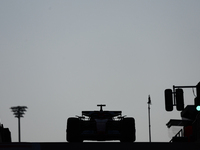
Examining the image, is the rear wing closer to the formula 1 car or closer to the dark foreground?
the formula 1 car

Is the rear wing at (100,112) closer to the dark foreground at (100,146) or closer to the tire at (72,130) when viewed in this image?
the tire at (72,130)

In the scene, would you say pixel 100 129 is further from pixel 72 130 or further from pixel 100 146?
pixel 100 146

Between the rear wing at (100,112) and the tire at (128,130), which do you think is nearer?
the tire at (128,130)

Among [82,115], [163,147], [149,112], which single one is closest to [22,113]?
[149,112]

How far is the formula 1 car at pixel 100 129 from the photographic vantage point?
2319 centimetres

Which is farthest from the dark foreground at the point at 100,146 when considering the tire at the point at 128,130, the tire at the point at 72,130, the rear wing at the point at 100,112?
the rear wing at the point at 100,112

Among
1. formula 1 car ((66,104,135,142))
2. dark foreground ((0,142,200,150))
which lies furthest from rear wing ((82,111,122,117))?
dark foreground ((0,142,200,150))

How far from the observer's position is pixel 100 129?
2356 cm

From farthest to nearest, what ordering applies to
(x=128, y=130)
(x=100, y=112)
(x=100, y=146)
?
(x=100, y=112) < (x=128, y=130) < (x=100, y=146)

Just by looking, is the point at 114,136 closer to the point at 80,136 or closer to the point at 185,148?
the point at 80,136

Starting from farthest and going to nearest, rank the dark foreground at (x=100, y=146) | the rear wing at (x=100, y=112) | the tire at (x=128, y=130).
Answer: the rear wing at (x=100, y=112)
the tire at (x=128, y=130)
the dark foreground at (x=100, y=146)

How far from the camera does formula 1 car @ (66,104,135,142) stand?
23194 mm

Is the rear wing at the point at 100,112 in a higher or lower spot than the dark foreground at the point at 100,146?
higher

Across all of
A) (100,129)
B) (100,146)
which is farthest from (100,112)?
(100,146)
